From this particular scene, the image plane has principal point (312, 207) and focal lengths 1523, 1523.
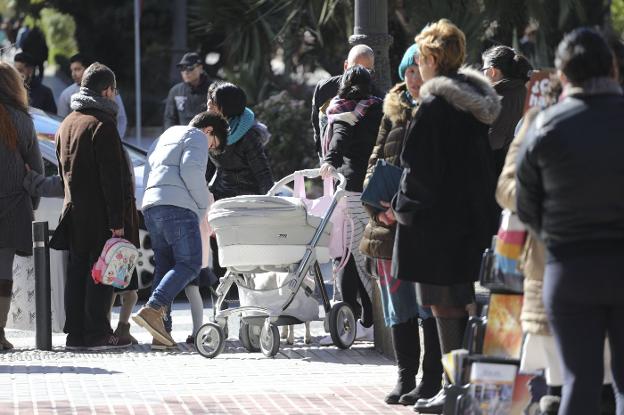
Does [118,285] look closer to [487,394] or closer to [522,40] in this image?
[487,394]

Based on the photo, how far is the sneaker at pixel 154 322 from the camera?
990cm

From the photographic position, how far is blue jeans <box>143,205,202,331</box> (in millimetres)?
9945

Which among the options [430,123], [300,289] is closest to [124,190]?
[300,289]

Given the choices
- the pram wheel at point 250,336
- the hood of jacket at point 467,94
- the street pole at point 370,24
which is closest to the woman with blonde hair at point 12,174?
the pram wheel at point 250,336

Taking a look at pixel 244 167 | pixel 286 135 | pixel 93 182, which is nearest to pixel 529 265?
pixel 93 182

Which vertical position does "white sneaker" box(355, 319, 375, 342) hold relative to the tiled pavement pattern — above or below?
above

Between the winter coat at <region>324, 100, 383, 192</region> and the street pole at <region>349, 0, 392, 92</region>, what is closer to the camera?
the winter coat at <region>324, 100, 383, 192</region>

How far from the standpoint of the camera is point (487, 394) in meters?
6.10

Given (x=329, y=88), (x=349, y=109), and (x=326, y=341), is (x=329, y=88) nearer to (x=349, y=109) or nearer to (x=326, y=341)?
(x=349, y=109)

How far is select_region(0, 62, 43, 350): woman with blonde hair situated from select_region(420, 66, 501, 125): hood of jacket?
4197mm

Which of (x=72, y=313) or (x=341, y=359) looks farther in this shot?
(x=72, y=313)

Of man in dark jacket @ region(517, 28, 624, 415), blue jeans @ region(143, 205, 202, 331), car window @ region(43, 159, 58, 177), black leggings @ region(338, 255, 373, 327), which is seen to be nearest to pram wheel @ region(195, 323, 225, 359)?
blue jeans @ region(143, 205, 202, 331)

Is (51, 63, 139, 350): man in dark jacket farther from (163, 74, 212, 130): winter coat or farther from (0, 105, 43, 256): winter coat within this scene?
(163, 74, 212, 130): winter coat

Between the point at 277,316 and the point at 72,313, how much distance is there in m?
1.55
